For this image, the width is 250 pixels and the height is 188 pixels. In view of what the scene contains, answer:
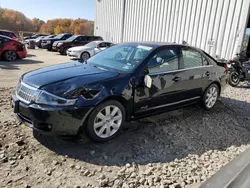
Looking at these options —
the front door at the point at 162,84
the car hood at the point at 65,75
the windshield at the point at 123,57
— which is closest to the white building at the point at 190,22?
the front door at the point at 162,84

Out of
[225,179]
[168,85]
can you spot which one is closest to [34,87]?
[168,85]

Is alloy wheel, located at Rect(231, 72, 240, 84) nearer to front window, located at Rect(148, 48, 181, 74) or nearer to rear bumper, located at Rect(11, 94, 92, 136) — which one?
front window, located at Rect(148, 48, 181, 74)

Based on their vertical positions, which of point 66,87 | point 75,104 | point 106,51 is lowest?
point 75,104

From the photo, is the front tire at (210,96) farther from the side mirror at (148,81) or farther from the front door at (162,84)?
the side mirror at (148,81)

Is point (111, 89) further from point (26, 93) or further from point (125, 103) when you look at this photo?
point (26, 93)

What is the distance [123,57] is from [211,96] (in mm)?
2281

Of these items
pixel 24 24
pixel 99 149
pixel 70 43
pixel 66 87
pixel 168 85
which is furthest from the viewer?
pixel 24 24

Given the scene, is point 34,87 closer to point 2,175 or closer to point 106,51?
point 2,175

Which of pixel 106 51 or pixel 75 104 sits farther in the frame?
pixel 106 51

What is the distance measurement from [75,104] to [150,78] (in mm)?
1233

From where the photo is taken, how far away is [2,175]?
2.48 m

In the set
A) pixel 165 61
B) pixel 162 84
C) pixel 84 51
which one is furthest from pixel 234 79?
pixel 84 51

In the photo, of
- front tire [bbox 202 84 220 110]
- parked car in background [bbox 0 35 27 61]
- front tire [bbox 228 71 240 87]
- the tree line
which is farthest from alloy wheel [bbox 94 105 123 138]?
the tree line

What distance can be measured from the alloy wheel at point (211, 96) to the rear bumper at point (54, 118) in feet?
9.60
